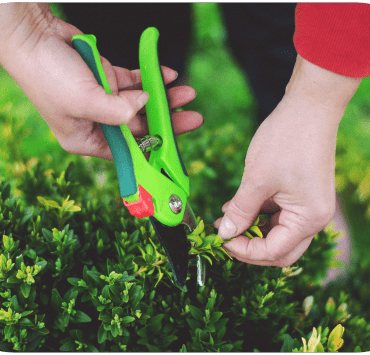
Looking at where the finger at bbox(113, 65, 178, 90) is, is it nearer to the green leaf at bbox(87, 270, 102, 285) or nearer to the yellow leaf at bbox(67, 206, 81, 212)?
the yellow leaf at bbox(67, 206, 81, 212)

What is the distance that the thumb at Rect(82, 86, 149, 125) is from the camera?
1.13 meters

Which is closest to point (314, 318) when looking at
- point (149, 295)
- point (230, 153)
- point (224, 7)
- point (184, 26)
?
point (149, 295)

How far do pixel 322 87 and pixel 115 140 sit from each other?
0.73 meters

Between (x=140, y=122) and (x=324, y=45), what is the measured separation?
89 cm

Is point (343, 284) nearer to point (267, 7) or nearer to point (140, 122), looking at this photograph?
point (140, 122)

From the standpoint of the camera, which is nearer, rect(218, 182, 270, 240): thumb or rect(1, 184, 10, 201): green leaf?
rect(218, 182, 270, 240): thumb

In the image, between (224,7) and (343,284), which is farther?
(224,7)

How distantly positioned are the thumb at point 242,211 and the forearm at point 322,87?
0.36 metres

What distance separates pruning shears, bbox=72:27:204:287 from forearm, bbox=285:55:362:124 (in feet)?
1.80

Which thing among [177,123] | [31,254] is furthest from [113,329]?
[177,123]

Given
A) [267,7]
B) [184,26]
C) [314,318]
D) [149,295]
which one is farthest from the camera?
[184,26]

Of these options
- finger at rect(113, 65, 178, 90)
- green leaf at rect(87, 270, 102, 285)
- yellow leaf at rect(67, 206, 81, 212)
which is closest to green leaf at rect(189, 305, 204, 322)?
green leaf at rect(87, 270, 102, 285)

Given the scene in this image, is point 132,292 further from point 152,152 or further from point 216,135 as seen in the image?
point 216,135

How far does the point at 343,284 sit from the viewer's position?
4.87 feet
